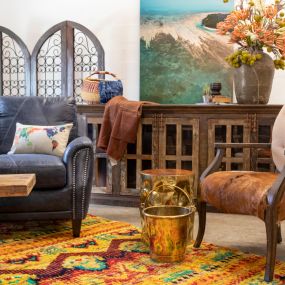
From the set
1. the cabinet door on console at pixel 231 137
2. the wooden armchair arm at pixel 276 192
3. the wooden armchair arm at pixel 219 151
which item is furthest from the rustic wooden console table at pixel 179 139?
the wooden armchair arm at pixel 276 192

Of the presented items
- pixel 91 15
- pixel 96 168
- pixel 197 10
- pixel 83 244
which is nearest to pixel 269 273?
pixel 83 244

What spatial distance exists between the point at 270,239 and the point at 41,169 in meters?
1.48

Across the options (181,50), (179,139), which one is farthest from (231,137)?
(181,50)

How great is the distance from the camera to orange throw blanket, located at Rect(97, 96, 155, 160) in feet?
13.3

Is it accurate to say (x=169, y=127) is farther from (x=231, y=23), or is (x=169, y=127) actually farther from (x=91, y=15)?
(x=91, y=15)

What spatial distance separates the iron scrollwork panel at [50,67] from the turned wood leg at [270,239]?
365 cm

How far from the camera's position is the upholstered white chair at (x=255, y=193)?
7.93 feet

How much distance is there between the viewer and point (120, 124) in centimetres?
407

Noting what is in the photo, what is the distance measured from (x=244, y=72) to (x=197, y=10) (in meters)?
1.37

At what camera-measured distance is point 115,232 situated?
3.31 meters

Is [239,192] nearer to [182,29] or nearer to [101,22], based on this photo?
[182,29]

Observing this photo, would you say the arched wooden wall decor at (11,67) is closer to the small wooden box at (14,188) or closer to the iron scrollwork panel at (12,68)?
the iron scrollwork panel at (12,68)

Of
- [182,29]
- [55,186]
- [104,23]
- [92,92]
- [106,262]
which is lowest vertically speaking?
[106,262]

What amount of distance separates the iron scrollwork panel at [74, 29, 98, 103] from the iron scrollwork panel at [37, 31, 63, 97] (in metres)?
0.20
